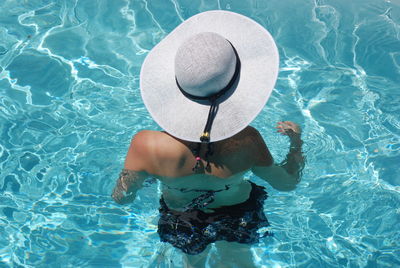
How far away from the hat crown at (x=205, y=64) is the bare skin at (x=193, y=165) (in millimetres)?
353

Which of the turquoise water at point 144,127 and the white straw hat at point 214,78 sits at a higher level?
the white straw hat at point 214,78

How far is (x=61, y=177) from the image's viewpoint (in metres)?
3.74

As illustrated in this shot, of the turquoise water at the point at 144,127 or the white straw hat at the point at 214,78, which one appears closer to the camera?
the white straw hat at the point at 214,78

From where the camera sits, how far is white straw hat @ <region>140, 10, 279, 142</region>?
2031mm

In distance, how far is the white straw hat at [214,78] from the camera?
203 centimetres

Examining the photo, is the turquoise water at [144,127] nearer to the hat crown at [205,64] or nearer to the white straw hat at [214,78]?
the white straw hat at [214,78]

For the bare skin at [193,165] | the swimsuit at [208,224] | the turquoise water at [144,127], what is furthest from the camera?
the turquoise water at [144,127]

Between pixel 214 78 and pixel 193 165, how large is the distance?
0.52m

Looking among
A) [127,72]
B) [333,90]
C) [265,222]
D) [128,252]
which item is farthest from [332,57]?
[128,252]

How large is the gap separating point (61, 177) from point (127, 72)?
1440 mm

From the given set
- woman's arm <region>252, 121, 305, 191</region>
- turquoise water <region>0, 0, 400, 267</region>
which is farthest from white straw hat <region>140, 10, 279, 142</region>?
turquoise water <region>0, 0, 400, 267</region>

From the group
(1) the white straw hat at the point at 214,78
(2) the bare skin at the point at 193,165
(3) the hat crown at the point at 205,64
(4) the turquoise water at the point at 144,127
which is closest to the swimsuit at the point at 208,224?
(2) the bare skin at the point at 193,165

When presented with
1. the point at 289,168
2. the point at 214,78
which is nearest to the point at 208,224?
the point at 289,168

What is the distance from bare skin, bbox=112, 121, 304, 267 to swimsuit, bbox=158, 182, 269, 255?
117mm
